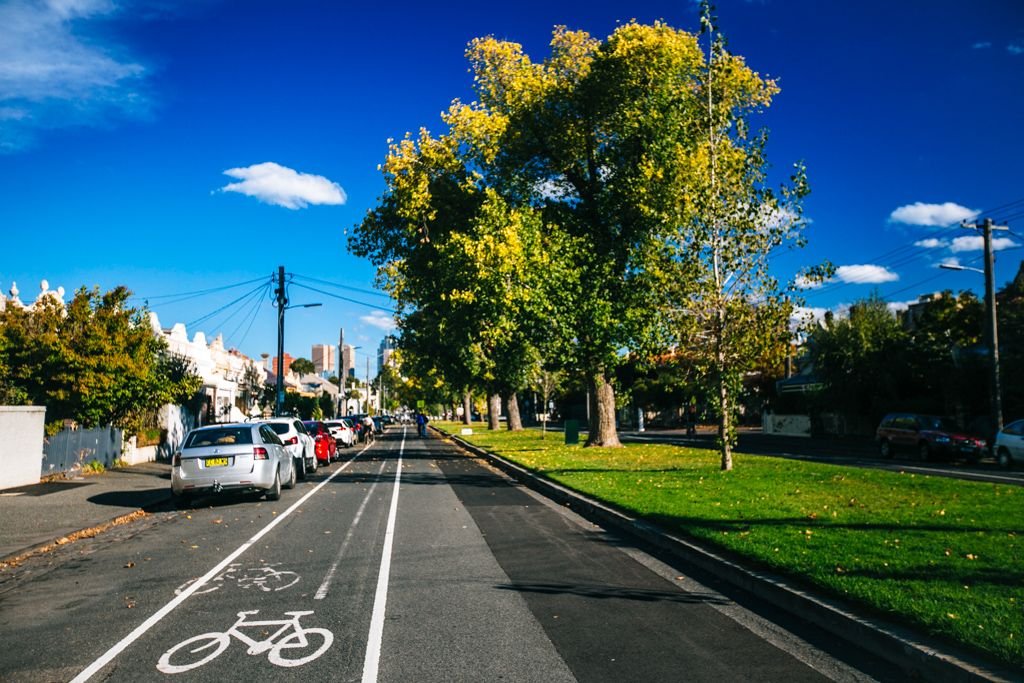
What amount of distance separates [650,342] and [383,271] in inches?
657

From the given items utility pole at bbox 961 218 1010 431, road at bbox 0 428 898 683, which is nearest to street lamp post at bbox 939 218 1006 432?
utility pole at bbox 961 218 1010 431

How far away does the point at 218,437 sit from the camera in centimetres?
1521

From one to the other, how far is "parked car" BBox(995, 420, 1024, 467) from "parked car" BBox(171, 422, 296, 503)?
20.0 metres

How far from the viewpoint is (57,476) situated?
64.0 feet

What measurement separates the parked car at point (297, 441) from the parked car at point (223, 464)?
4544 millimetres

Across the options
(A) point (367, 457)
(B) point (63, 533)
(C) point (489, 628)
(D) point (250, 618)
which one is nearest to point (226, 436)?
(B) point (63, 533)

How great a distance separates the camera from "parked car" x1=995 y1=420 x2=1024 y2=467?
22.0 meters

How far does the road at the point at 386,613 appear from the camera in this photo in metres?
5.35

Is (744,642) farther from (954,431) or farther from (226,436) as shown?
(954,431)

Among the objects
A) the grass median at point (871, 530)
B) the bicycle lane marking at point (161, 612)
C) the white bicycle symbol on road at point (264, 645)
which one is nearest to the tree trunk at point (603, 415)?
the grass median at point (871, 530)

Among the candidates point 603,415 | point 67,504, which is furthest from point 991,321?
point 67,504

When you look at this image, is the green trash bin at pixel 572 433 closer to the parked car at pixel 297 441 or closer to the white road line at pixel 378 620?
the parked car at pixel 297 441

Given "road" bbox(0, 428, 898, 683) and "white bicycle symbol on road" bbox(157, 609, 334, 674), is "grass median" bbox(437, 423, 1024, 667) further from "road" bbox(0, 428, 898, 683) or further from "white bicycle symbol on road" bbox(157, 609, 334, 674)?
"white bicycle symbol on road" bbox(157, 609, 334, 674)

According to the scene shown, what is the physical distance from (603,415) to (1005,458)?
12.2 m
